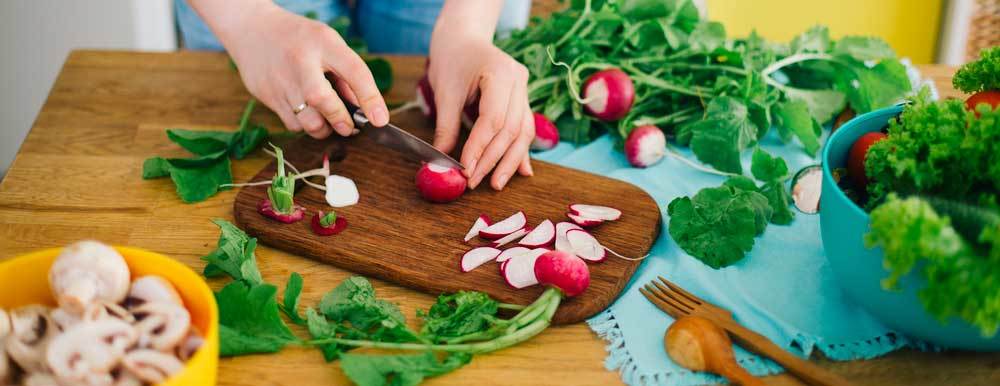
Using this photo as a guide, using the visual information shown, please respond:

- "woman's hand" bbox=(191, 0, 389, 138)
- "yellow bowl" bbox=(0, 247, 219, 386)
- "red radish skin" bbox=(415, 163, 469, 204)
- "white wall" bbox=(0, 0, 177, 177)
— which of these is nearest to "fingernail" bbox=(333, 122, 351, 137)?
"woman's hand" bbox=(191, 0, 389, 138)

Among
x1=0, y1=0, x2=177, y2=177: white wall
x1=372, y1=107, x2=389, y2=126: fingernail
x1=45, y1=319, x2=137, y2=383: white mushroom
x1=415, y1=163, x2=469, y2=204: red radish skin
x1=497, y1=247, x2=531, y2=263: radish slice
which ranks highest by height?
x1=45, y1=319, x2=137, y2=383: white mushroom

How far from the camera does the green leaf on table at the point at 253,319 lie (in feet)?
3.51

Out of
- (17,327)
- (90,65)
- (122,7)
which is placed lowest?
(122,7)

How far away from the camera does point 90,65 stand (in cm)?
188

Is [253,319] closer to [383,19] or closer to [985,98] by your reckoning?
[985,98]

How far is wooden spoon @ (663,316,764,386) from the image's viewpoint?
1.04 metres

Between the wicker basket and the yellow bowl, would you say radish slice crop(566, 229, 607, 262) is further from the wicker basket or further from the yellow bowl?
the wicker basket

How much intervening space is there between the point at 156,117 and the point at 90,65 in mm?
321

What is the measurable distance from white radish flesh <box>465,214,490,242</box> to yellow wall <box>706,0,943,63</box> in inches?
48.5

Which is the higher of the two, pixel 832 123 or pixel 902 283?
pixel 902 283

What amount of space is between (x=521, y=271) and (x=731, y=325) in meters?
0.30

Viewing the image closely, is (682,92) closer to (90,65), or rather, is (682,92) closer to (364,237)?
(364,237)

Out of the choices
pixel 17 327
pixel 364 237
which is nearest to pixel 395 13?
pixel 364 237

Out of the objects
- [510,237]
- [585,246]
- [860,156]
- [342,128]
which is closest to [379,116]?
[342,128]
